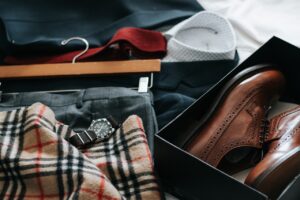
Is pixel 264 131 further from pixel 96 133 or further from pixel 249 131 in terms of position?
pixel 96 133

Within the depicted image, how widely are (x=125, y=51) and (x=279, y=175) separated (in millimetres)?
396

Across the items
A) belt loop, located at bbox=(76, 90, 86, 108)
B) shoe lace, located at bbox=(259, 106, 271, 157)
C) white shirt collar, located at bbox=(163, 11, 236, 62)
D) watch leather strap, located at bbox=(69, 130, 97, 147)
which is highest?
white shirt collar, located at bbox=(163, 11, 236, 62)

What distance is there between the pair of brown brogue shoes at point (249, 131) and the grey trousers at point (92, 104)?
0.33 feet

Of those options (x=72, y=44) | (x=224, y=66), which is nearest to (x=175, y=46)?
(x=224, y=66)

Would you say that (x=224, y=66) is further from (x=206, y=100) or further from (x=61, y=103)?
(x=61, y=103)

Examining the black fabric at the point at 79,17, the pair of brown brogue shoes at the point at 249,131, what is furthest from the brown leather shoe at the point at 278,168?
the black fabric at the point at 79,17

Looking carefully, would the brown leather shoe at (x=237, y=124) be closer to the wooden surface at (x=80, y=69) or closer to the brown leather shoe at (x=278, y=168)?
the brown leather shoe at (x=278, y=168)

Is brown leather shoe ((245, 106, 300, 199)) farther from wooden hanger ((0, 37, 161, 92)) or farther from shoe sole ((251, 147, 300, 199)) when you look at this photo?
wooden hanger ((0, 37, 161, 92))

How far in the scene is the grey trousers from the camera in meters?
0.72

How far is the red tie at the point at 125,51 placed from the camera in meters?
0.85

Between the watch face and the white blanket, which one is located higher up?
the white blanket

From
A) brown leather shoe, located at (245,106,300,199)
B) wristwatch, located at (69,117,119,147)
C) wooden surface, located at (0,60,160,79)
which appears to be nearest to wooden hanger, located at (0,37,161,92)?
wooden surface, located at (0,60,160,79)

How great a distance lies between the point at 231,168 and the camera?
2.28 ft

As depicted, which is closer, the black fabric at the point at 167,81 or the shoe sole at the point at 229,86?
the shoe sole at the point at 229,86
